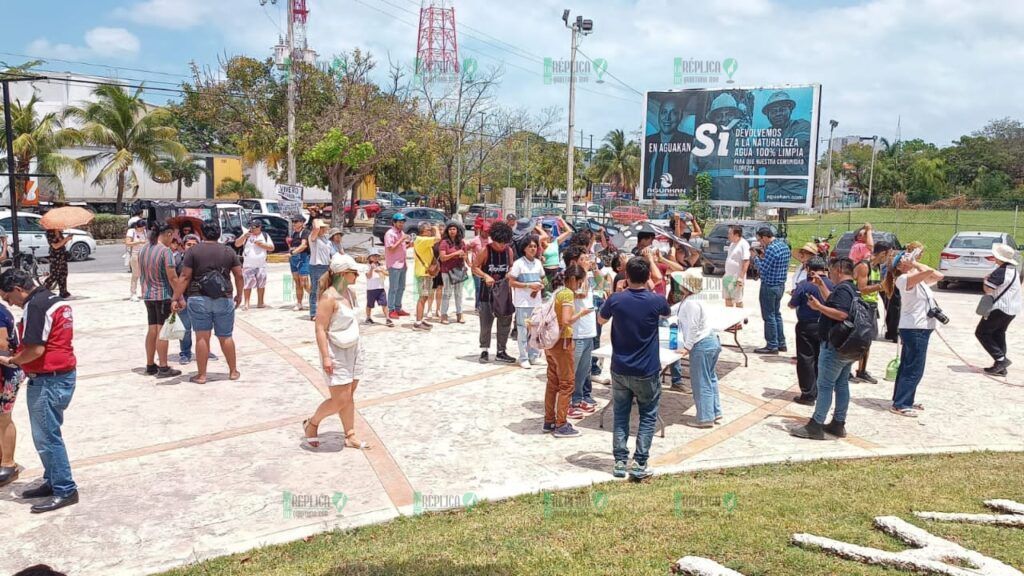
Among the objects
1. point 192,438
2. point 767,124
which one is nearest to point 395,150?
point 767,124

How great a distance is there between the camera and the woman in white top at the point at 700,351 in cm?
707

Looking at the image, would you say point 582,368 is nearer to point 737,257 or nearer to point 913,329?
point 913,329

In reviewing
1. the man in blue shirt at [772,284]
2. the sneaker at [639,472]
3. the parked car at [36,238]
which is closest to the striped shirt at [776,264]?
the man in blue shirt at [772,284]

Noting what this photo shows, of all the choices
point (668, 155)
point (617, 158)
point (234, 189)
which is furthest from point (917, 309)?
point (617, 158)

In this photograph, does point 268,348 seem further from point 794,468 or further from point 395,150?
point 395,150

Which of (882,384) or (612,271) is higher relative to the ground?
(612,271)

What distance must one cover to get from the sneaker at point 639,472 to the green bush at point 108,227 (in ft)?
101

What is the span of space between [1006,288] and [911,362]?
2660 millimetres

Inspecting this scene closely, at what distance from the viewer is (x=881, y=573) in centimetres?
397

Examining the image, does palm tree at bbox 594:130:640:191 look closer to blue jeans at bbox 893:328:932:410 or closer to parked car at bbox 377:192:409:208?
parked car at bbox 377:192:409:208

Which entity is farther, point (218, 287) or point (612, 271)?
point (612, 271)

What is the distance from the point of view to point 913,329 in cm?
749

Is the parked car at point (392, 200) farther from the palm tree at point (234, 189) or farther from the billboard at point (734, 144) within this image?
the billboard at point (734, 144)

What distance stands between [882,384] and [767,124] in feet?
66.8
